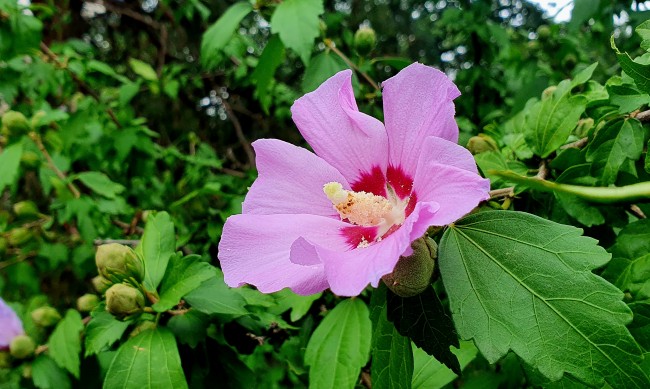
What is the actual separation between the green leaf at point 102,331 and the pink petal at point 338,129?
0.55 m

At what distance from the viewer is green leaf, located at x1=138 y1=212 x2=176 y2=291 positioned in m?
1.10

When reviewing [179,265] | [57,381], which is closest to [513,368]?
[179,265]

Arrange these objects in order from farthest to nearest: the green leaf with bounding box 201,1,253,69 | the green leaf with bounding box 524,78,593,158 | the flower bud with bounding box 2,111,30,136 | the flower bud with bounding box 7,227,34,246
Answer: the flower bud with bounding box 7,227,34,246 < the flower bud with bounding box 2,111,30,136 < the green leaf with bounding box 201,1,253,69 < the green leaf with bounding box 524,78,593,158

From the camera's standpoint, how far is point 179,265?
1063 mm

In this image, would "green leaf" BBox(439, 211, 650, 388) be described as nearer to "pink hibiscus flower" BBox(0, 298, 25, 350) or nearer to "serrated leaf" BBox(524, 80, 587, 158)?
"serrated leaf" BBox(524, 80, 587, 158)

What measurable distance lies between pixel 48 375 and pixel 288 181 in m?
1.00

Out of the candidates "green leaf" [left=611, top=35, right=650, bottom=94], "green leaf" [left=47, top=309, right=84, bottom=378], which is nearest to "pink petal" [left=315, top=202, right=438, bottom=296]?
"green leaf" [left=611, top=35, right=650, bottom=94]

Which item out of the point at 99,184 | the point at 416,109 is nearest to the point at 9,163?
the point at 99,184

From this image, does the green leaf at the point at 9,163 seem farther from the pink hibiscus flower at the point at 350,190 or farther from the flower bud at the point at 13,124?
the pink hibiscus flower at the point at 350,190

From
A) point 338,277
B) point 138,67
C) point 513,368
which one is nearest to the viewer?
point 338,277

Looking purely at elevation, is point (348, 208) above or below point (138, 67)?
above

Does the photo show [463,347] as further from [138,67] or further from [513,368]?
[138,67]

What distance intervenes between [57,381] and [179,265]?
0.61m

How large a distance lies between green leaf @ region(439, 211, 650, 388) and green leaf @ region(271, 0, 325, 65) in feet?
3.00
